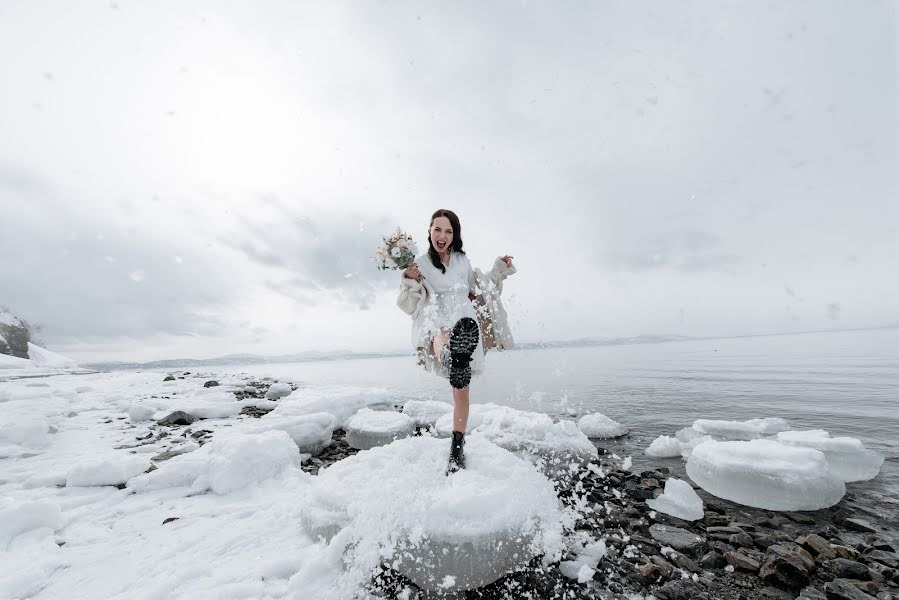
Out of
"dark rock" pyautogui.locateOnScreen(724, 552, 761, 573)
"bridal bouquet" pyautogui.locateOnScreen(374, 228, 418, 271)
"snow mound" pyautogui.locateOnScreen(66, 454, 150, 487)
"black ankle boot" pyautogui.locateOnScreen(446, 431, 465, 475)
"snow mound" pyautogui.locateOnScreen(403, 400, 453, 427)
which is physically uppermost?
"bridal bouquet" pyautogui.locateOnScreen(374, 228, 418, 271)

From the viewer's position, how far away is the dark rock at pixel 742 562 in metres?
3.04

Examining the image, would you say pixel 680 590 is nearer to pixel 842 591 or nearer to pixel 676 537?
pixel 676 537

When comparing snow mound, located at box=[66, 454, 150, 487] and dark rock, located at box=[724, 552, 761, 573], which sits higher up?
snow mound, located at box=[66, 454, 150, 487]

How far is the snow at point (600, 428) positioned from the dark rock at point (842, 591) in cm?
540

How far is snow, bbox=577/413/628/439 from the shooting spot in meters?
8.23

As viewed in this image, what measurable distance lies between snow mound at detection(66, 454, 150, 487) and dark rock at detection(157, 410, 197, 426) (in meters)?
5.16

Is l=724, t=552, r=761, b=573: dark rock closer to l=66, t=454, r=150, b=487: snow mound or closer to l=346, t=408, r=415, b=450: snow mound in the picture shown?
l=346, t=408, r=415, b=450: snow mound

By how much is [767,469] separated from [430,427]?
6.06 m

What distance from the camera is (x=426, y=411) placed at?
919 cm

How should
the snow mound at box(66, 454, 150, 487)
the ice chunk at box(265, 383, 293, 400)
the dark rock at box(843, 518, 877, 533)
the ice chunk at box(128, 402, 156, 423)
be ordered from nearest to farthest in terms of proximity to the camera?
the dark rock at box(843, 518, 877, 533)
the snow mound at box(66, 454, 150, 487)
the ice chunk at box(128, 402, 156, 423)
the ice chunk at box(265, 383, 293, 400)

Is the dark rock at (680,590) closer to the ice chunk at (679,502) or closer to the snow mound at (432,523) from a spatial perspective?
the snow mound at (432,523)

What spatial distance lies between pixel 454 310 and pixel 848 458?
6668 mm

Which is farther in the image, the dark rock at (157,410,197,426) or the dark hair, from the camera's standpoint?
the dark rock at (157,410,197,426)

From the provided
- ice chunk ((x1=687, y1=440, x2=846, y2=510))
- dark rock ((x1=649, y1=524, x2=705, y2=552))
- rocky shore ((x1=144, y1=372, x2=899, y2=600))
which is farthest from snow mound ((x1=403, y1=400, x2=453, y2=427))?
ice chunk ((x1=687, y1=440, x2=846, y2=510))
